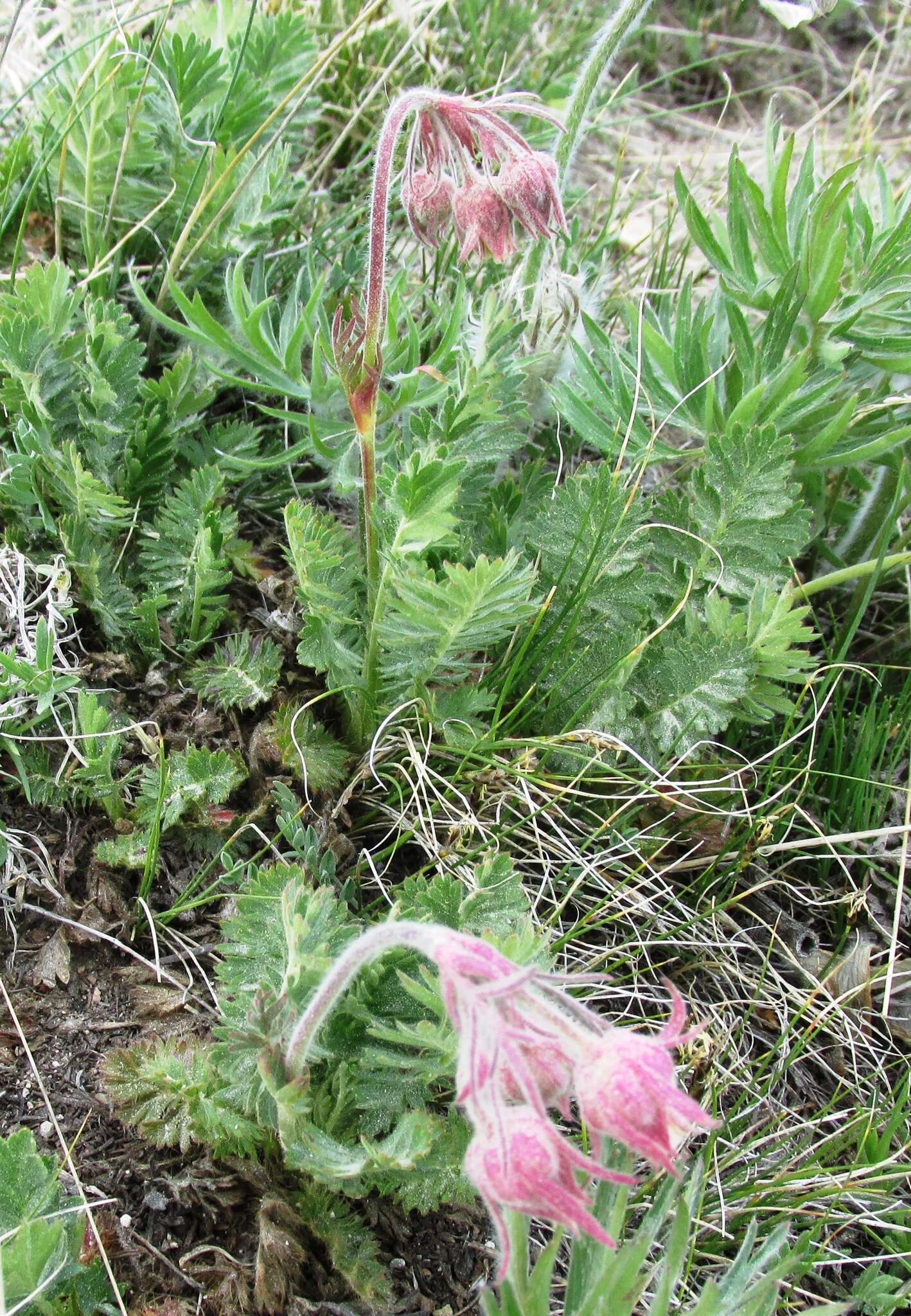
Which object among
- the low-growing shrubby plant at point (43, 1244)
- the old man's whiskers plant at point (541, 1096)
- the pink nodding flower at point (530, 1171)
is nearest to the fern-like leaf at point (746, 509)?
the old man's whiskers plant at point (541, 1096)

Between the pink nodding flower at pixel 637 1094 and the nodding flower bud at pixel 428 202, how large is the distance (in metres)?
1.38

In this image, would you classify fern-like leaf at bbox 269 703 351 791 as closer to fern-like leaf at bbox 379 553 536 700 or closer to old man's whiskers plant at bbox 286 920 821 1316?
fern-like leaf at bbox 379 553 536 700

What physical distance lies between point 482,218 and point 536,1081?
1375mm

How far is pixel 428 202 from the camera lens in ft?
6.40

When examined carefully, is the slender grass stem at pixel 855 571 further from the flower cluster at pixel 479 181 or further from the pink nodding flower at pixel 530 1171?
the pink nodding flower at pixel 530 1171

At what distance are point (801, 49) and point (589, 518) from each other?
135 inches

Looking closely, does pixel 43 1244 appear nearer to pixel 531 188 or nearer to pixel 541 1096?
pixel 541 1096

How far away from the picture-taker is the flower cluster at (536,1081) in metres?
1.16

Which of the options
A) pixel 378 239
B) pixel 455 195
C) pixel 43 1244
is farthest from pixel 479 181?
pixel 43 1244

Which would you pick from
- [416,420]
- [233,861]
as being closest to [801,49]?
[416,420]

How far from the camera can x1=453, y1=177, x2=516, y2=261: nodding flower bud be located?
191 centimetres

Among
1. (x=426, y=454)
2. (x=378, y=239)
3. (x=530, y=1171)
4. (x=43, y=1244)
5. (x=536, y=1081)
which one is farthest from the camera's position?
(x=426, y=454)

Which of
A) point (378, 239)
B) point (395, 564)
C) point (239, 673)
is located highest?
point (378, 239)

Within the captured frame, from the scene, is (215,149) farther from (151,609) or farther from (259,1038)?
(259,1038)
